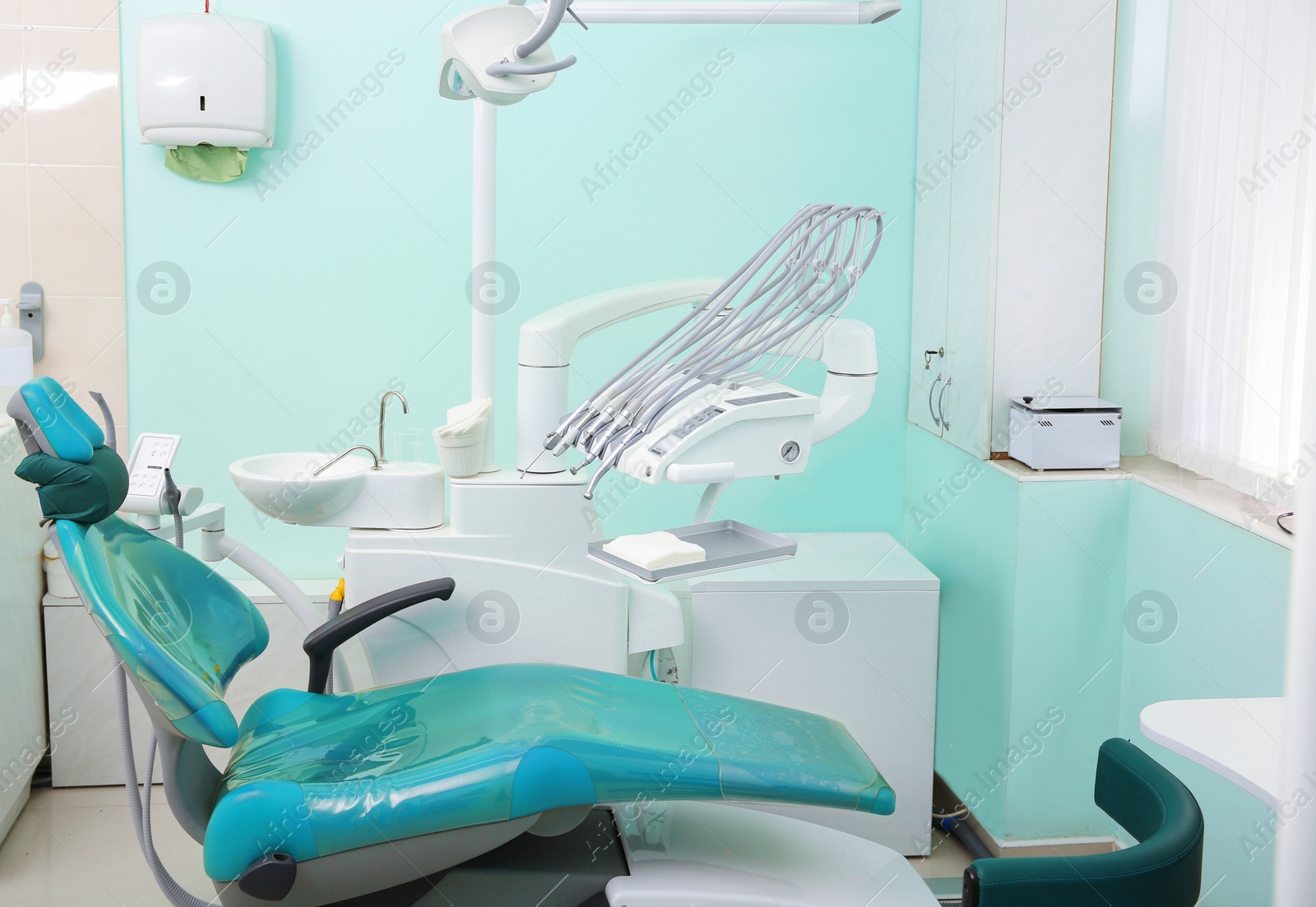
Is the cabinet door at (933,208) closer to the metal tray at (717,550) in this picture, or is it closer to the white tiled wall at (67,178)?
the metal tray at (717,550)

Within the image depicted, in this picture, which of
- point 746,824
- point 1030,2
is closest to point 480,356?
point 746,824

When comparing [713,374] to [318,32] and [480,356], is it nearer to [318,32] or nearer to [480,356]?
[480,356]

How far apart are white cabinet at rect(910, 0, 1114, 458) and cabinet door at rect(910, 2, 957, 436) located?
0.07m

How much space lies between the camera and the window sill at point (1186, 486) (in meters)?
2.13

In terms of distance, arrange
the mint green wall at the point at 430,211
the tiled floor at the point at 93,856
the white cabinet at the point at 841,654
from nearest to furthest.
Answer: the tiled floor at the point at 93,856, the white cabinet at the point at 841,654, the mint green wall at the point at 430,211

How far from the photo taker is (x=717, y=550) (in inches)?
68.6

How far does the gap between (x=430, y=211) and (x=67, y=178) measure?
96cm

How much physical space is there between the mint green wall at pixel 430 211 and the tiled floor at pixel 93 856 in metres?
0.78

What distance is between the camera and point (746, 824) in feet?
6.58

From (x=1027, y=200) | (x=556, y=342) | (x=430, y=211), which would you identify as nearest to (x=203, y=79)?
(x=430, y=211)

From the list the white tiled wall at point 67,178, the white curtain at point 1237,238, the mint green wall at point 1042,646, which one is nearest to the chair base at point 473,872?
the mint green wall at point 1042,646

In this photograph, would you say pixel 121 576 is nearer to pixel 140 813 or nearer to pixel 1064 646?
pixel 140 813

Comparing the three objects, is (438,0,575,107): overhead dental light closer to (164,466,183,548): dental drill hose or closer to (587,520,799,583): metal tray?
(587,520,799,583): metal tray

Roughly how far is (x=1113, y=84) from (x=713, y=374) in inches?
58.7
